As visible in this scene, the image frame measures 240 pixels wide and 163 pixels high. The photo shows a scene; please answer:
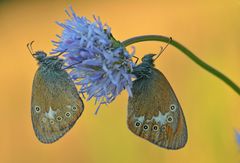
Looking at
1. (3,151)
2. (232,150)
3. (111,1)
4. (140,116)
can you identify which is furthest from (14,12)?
(140,116)

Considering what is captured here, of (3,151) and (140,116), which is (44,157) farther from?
(140,116)

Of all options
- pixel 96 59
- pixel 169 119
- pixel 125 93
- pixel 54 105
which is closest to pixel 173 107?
pixel 169 119

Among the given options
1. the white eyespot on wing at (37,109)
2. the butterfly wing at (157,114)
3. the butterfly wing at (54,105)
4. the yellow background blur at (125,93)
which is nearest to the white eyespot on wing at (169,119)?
the butterfly wing at (157,114)

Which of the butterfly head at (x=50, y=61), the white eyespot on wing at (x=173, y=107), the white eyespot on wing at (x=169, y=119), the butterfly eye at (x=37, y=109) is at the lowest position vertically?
the butterfly eye at (x=37, y=109)

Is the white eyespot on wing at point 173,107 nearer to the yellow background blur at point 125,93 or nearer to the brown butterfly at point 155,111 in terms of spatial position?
the brown butterfly at point 155,111

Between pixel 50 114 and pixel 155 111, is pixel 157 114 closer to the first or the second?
pixel 155 111

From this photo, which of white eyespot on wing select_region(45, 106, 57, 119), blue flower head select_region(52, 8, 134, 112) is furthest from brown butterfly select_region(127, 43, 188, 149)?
white eyespot on wing select_region(45, 106, 57, 119)

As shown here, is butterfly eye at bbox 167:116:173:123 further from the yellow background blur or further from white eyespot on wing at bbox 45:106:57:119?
the yellow background blur
